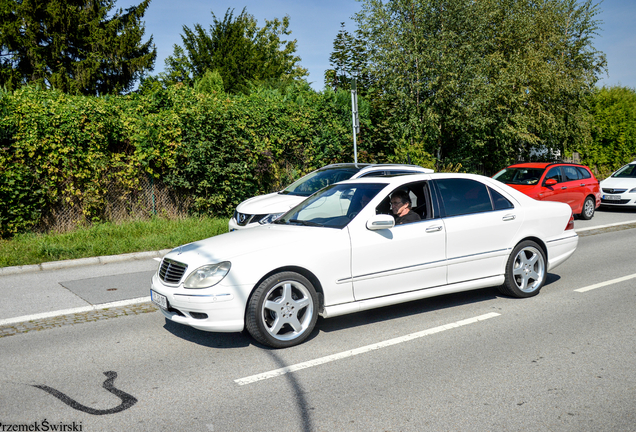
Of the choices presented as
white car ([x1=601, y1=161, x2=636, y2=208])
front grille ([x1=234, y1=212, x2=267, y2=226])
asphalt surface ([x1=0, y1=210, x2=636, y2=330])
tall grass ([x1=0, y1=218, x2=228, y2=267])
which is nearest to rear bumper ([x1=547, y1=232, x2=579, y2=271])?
front grille ([x1=234, y1=212, x2=267, y2=226])

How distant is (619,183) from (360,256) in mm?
15052

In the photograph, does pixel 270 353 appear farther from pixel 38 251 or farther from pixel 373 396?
pixel 38 251

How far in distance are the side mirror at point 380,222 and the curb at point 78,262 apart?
6126 mm

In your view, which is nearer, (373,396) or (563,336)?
(373,396)

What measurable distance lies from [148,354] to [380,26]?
47.1 ft

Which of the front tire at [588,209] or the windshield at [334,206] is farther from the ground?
the windshield at [334,206]

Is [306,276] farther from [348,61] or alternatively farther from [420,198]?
[348,61]

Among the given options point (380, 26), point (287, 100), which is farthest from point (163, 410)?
point (380, 26)

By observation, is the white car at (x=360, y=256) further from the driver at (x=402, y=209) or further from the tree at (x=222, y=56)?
the tree at (x=222, y=56)

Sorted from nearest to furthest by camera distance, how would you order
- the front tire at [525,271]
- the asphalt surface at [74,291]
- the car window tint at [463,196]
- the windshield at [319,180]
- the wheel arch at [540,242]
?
the car window tint at [463,196], the asphalt surface at [74,291], the front tire at [525,271], the wheel arch at [540,242], the windshield at [319,180]

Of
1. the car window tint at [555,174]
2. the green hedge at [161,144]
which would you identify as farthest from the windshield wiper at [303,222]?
the car window tint at [555,174]

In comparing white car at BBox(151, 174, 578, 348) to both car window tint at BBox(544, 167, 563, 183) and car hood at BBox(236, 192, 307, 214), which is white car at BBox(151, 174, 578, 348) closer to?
car hood at BBox(236, 192, 307, 214)

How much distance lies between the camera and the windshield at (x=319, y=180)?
36.2ft

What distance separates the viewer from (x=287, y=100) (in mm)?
15539
